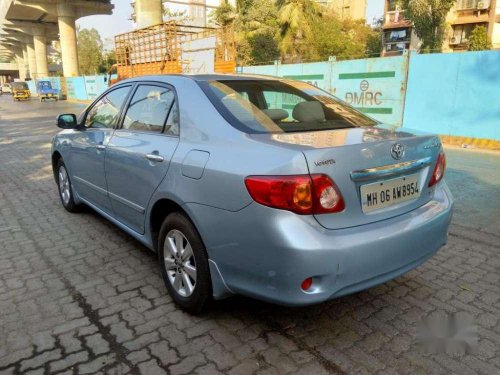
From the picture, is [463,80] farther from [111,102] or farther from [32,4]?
[32,4]

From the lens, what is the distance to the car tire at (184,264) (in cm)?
261

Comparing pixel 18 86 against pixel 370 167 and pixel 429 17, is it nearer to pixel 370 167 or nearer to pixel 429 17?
pixel 429 17

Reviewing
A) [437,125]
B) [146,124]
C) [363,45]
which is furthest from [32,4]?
[146,124]

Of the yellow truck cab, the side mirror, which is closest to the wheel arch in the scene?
the side mirror

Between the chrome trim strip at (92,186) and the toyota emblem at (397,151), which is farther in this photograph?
the chrome trim strip at (92,186)

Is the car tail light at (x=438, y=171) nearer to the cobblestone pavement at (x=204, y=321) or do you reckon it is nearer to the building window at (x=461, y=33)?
the cobblestone pavement at (x=204, y=321)

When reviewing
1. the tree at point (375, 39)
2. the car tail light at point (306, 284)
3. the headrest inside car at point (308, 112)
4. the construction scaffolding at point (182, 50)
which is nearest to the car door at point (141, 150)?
the headrest inside car at point (308, 112)

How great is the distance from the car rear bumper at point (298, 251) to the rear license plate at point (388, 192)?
4.1 inches

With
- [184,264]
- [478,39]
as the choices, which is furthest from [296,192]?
[478,39]

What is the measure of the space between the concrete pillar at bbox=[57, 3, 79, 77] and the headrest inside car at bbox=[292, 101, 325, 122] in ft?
148

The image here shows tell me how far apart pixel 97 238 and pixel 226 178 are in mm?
2511

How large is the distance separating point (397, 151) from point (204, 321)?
5.38 feet

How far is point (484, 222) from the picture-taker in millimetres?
4676

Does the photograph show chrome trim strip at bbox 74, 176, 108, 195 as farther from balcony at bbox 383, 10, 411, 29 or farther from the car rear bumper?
balcony at bbox 383, 10, 411, 29
